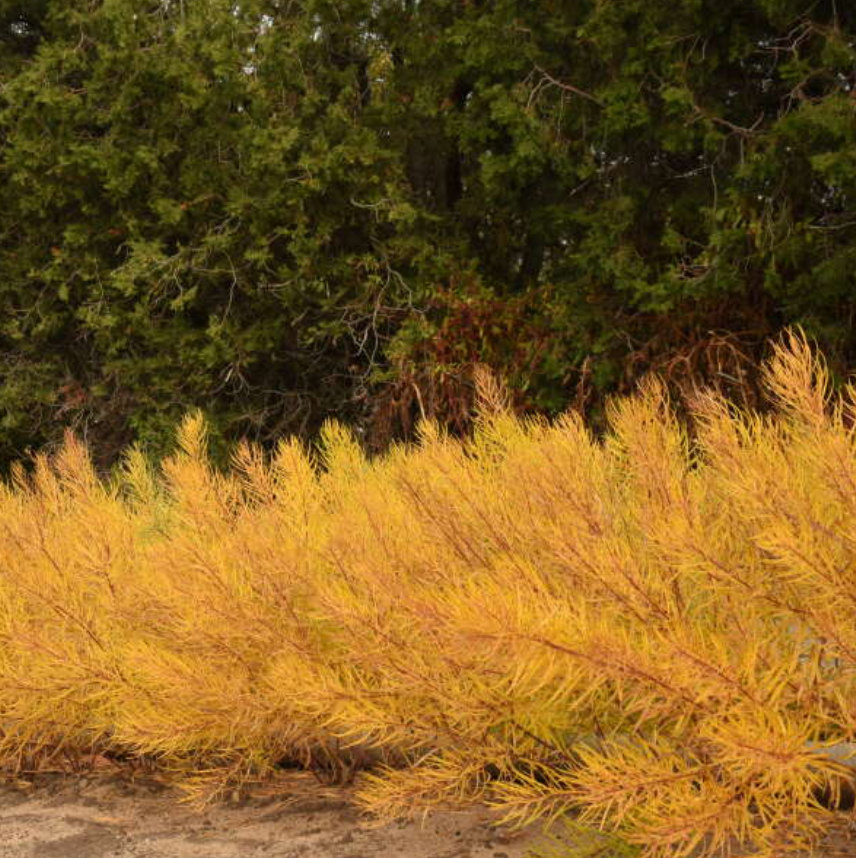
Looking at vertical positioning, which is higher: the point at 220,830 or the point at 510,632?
the point at 510,632

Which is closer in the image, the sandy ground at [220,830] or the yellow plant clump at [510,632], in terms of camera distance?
the yellow plant clump at [510,632]

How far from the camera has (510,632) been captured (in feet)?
6.64

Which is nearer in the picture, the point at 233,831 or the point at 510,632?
the point at 510,632

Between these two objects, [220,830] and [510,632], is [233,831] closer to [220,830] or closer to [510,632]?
[220,830]

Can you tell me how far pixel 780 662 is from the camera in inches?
85.0

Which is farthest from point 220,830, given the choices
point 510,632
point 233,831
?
point 510,632

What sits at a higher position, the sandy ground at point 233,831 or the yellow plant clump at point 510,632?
the yellow plant clump at point 510,632

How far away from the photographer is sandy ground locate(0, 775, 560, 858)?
2.66 metres

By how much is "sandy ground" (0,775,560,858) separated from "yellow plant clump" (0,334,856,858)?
8cm

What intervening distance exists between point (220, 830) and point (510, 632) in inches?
48.7

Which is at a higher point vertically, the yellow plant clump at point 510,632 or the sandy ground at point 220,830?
the yellow plant clump at point 510,632

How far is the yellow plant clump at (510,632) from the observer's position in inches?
82.9

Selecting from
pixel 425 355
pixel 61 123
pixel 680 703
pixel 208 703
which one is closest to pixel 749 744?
pixel 680 703

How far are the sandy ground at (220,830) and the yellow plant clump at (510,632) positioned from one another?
77mm
